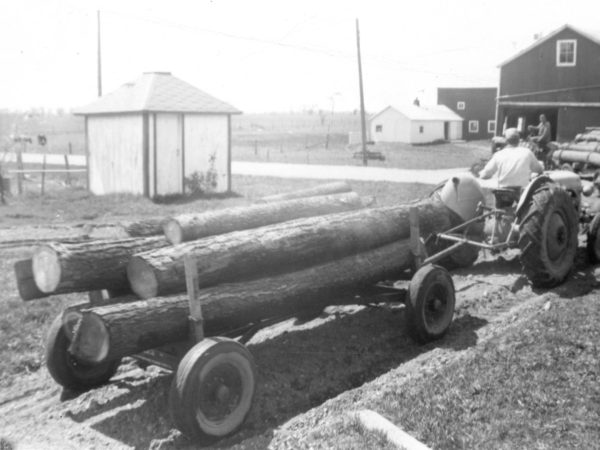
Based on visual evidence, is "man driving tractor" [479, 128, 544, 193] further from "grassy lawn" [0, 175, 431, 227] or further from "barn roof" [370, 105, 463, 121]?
"barn roof" [370, 105, 463, 121]

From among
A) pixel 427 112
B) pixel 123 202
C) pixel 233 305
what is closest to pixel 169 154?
pixel 123 202

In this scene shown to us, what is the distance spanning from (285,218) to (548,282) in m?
3.44

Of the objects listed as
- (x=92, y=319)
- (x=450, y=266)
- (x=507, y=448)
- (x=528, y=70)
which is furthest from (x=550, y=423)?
(x=528, y=70)

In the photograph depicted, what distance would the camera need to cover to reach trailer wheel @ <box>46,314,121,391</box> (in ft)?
19.4

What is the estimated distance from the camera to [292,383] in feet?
20.1

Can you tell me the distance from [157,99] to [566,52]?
24260mm

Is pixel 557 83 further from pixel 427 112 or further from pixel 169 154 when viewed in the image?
pixel 169 154

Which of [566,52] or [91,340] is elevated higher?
[566,52]

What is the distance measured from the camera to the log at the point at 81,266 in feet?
18.2

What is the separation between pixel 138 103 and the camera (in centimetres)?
1994

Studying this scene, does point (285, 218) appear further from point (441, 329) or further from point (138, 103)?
point (138, 103)

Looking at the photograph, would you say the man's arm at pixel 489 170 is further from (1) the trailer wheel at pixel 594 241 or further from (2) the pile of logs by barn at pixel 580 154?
(2) the pile of logs by barn at pixel 580 154

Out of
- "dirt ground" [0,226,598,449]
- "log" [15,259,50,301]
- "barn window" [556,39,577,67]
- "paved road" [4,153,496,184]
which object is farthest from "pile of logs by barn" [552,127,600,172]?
"barn window" [556,39,577,67]

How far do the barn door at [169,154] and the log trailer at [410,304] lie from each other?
1198 cm
